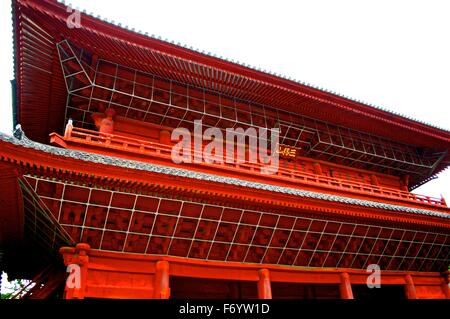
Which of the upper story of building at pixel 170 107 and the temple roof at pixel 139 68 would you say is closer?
the temple roof at pixel 139 68

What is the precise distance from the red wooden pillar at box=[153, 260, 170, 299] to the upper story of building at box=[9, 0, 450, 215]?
9.45 feet

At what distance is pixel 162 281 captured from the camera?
339 inches

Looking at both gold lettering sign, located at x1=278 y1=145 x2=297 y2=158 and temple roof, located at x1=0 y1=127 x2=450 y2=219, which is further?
gold lettering sign, located at x1=278 y1=145 x2=297 y2=158

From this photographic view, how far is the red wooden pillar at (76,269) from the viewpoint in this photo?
771 cm

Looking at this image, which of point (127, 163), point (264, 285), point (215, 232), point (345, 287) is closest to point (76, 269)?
point (127, 163)

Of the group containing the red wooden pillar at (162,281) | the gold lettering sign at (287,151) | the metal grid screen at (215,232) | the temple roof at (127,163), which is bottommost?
the red wooden pillar at (162,281)

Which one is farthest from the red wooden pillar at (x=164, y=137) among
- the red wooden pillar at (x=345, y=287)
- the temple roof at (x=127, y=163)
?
the red wooden pillar at (x=345, y=287)

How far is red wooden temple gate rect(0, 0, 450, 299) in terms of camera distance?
26.5 ft

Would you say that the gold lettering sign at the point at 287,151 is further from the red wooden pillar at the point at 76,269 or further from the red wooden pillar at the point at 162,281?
the red wooden pillar at the point at 76,269

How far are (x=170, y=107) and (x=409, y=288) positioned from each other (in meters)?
10.4

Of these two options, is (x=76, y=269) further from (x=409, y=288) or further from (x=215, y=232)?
(x=409, y=288)

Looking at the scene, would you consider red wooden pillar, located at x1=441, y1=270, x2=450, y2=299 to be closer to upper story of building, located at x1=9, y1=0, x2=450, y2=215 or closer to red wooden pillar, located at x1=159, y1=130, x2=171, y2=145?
upper story of building, located at x1=9, y1=0, x2=450, y2=215

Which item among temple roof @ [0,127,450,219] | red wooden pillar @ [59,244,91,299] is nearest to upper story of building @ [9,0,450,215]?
temple roof @ [0,127,450,219]

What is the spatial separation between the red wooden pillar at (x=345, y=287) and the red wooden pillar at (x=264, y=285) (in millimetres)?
2576
